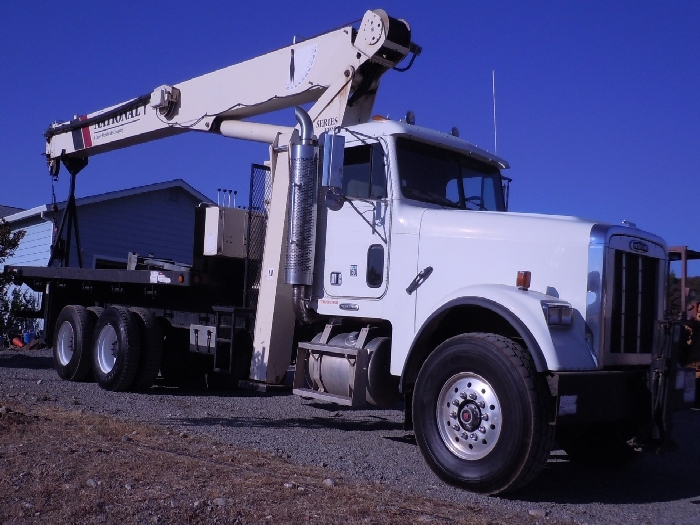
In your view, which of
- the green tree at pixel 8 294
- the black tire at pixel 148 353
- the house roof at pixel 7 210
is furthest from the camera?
the house roof at pixel 7 210

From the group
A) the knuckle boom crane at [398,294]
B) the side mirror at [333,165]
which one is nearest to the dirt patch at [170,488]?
the knuckle boom crane at [398,294]

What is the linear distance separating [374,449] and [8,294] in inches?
647

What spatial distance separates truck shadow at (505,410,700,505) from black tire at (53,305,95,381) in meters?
6.81

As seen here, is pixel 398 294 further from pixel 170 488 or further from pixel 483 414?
pixel 170 488

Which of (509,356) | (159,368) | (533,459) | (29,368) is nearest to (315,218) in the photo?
(509,356)

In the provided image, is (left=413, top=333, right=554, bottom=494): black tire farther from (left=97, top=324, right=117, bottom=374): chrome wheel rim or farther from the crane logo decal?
(left=97, top=324, right=117, bottom=374): chrome wheel rim

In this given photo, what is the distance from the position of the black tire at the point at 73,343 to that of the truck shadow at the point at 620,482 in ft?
22.4

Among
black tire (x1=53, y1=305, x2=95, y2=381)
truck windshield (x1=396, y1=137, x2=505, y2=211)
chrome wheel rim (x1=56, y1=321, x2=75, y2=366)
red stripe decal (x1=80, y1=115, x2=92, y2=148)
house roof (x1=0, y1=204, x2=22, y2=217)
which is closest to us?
truck windshield (x1=396, y1=137, x2=505, y2=211)

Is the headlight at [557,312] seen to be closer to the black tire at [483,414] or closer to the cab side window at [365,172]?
the black tire at [483,414]

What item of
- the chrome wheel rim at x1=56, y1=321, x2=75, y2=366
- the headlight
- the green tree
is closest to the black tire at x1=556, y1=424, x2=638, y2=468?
the headlight

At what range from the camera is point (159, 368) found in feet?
35.5

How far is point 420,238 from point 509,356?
5.55 ft

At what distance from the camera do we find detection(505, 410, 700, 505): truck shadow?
6.20m

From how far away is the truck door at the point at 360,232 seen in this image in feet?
24.3
